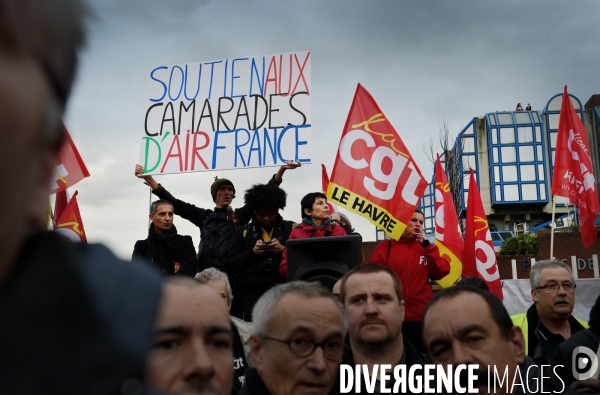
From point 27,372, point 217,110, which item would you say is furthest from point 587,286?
point 27,372

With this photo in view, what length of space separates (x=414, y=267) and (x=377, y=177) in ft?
3.17

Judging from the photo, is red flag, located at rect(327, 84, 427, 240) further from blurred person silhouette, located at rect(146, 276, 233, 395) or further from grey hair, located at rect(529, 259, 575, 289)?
blurred person silhouette, located at rect(146, 276, 233, 395)

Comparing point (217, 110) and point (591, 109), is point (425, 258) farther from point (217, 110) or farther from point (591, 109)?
point (591, 109)

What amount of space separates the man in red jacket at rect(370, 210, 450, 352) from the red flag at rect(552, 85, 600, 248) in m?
3.83

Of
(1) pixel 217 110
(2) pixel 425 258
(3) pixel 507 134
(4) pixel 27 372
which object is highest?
(3) pixel 507 134

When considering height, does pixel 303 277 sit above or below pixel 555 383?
above

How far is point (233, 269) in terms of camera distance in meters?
4.93

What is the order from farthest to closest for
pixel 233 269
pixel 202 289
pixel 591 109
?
1. pixel 591 109
2. pixel 233 269
3. pixel 202 289

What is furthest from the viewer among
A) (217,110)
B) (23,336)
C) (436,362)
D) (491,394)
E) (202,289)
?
(217,110)

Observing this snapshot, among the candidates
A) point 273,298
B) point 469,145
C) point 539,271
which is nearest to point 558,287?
point 539,271

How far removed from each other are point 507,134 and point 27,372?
45.3 meters

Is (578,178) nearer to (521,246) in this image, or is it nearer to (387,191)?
(387,191)

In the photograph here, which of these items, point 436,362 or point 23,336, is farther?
point 436,362

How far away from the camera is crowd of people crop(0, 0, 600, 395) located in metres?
0.34
